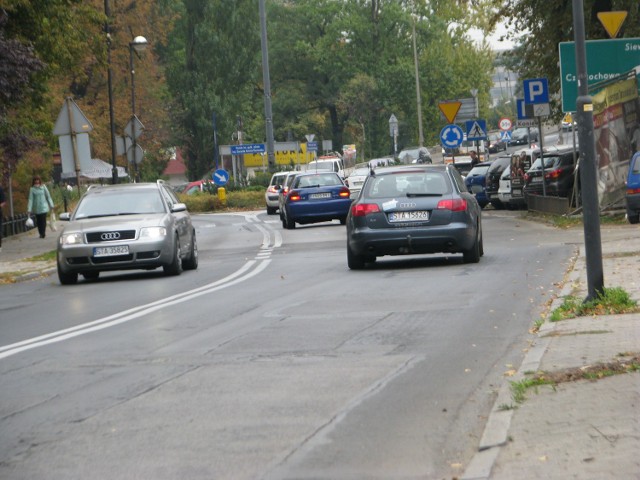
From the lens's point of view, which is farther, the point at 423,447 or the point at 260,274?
the point at 260,274

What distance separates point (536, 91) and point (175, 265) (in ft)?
53.1

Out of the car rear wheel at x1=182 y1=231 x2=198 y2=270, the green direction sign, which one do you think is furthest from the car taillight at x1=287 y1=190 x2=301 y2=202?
the car rear wheel at x1=182 y1=231 x2=198 y2=270

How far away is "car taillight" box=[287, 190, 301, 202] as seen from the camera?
4084 cm

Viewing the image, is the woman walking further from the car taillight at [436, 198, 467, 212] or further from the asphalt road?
the car taillight at [436, 198, 467, 212]

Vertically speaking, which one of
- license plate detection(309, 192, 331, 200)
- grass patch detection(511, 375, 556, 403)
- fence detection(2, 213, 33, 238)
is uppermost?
license plate detection(309, 192, 331, 200)

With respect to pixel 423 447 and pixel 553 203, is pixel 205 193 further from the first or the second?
pixel 423 447

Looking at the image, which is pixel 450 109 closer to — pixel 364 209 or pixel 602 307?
pixel 364 209

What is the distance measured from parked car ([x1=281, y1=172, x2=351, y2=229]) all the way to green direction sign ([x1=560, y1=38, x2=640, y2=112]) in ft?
30.0

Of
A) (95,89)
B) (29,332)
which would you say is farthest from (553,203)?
(95,89)

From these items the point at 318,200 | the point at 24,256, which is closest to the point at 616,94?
the point at 318,200

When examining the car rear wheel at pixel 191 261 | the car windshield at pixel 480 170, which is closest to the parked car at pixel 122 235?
the car rear wheel at pixel 191 261

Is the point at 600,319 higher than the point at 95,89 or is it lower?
lower

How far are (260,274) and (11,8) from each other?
11780 millimetres

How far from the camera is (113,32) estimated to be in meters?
72.4
